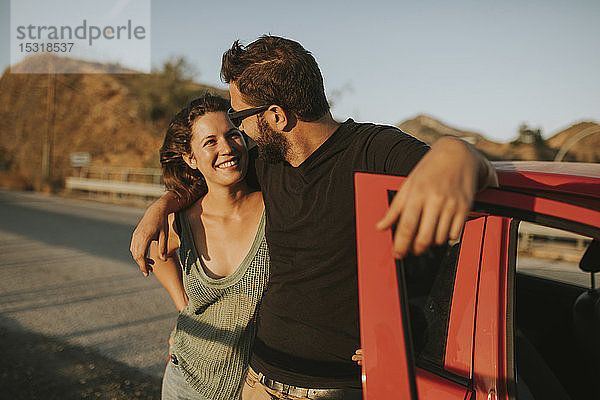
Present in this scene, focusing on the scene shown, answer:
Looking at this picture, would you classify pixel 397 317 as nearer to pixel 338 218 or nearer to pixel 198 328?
pixel 338 218

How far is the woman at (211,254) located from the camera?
2246 mm

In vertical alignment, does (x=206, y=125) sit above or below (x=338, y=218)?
above

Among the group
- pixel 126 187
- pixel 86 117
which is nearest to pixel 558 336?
pixel 126 187

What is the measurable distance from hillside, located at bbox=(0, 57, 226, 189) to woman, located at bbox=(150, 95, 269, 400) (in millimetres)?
35605

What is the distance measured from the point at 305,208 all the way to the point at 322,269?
0.76 feet

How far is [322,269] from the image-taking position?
175 centimetres

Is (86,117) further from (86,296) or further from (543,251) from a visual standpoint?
(543,251)

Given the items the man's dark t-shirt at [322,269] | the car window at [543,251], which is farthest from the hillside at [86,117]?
the man's dark t-shirt at [322,269]

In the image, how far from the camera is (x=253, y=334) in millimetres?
2266

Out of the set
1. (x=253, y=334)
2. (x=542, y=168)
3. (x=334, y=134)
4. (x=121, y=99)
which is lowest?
(x=253, y=334)

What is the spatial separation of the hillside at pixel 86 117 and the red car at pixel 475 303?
121 ft

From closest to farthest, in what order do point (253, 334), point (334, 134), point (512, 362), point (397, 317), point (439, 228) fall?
point (439, 228) < point (397, 317) < point (512, 362) < point (334, 134) < point (253, 334)

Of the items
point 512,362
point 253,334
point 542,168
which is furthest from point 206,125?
point 512,362

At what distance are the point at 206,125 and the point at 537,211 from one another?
1.61 m
